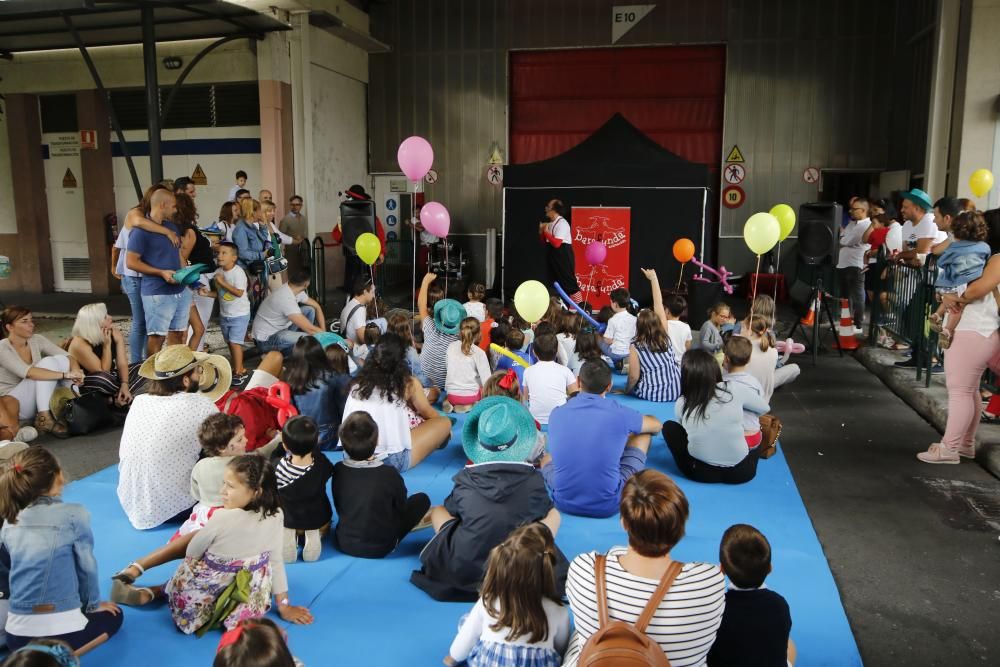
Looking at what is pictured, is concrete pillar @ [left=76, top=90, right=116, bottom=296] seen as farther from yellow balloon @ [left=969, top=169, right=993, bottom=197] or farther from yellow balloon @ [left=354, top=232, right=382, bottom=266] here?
yellow balloon @ [left=969, top=169, right=993, bottom=197]

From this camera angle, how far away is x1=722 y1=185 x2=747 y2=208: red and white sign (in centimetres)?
1305

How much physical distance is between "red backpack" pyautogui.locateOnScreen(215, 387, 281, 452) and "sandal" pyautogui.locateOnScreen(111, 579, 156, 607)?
1298 millimetres

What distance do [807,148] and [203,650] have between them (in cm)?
1238

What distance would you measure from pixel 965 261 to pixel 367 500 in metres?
4.01

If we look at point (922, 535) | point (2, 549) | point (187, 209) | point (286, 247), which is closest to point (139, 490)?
point (2, 549)

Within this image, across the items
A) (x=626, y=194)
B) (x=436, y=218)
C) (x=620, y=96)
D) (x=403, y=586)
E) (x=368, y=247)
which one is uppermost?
(x=620, y=96)

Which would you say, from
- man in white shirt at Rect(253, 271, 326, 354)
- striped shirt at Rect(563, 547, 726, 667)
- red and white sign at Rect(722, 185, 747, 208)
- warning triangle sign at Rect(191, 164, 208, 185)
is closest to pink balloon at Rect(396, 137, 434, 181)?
man in white shirt at Rect(253, 271, 326, 354)

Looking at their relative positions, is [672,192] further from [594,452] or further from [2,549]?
[2,549]

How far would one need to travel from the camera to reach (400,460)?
4480 mm

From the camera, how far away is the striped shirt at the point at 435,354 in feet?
21.2

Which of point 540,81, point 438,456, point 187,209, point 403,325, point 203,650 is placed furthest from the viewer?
point 540,81

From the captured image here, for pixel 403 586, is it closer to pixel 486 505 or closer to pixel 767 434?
pixel 486 505

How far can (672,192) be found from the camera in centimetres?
1064

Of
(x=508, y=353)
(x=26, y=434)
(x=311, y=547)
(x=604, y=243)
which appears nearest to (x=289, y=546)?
(x=311, y=547)
